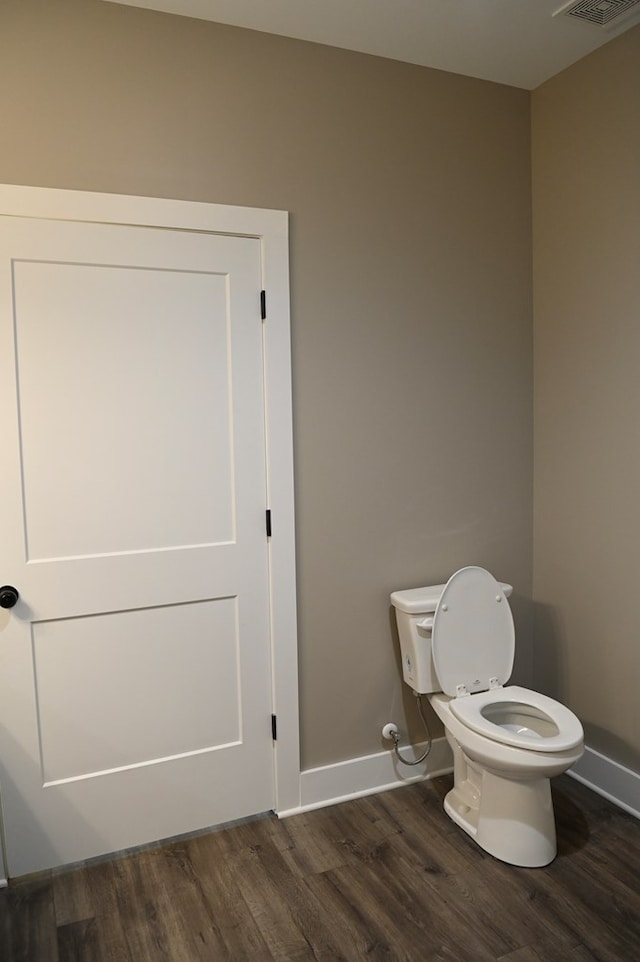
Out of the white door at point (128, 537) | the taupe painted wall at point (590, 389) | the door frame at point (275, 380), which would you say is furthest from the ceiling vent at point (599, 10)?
the white door at point (128, 537)

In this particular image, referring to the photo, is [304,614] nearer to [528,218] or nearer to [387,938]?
[387,938]

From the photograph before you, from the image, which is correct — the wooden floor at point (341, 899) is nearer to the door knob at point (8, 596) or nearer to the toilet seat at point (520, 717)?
the toilet seat at point (520, 717)

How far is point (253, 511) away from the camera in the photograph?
232cm

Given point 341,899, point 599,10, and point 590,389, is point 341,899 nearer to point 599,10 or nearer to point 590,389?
point 590,389

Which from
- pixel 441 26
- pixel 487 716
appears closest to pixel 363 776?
pixel 487 716

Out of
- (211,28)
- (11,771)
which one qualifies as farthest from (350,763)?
(211,28)

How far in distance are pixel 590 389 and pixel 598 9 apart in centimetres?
121

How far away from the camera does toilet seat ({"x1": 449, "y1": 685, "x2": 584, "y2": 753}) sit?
2006 millimetres

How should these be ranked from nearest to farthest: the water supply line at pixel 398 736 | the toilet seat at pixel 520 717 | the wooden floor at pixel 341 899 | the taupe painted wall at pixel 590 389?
the wooden floor at pixel 341 899 < the toilet seat at pixel 520 717 < the taupe painted wall at pixel 590 389 < the water supply line at pixel 398 736

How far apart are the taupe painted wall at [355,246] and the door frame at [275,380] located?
0.16 feet

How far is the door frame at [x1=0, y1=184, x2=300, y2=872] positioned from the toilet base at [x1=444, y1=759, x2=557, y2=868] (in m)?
0.67

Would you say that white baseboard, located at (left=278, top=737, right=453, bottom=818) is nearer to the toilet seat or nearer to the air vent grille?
the toilet seat

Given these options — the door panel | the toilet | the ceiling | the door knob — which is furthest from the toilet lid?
the ceiling

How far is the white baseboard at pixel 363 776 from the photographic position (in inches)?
97.0
